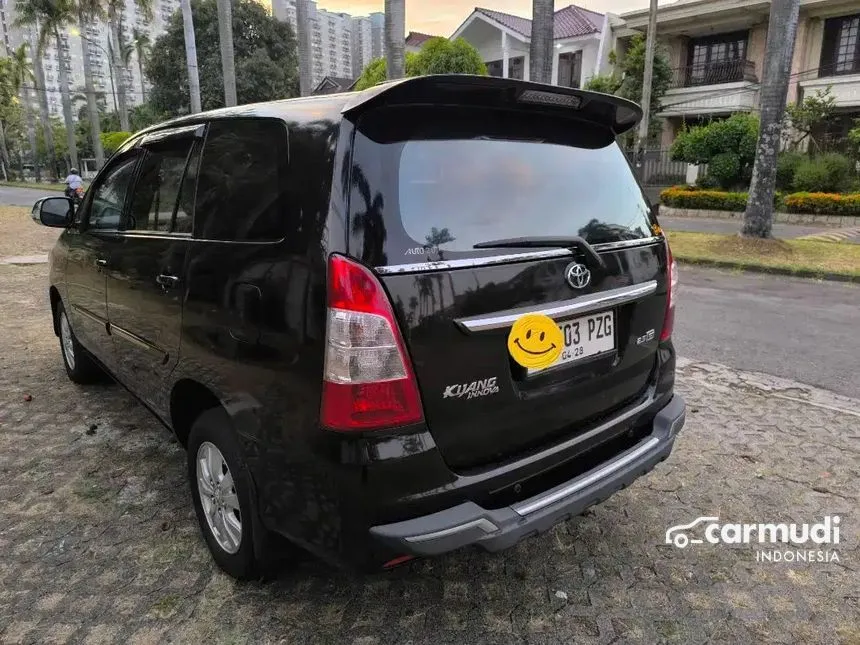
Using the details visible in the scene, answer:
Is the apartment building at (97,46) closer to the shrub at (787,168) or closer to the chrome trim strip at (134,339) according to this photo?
the shrub at (787,168)

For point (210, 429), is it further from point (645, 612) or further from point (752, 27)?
point (752, 27)

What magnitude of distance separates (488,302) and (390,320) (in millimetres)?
344

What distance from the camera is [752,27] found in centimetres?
2533

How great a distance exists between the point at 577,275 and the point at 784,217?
58.0 ft

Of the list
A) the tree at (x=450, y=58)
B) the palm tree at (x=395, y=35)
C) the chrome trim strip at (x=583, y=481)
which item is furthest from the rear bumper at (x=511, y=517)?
the tree at (x=450, y=58)

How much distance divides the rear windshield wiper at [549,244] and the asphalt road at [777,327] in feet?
11.1

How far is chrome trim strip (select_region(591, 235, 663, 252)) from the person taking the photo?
8.00ft

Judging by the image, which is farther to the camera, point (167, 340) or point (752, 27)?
point (752, 27)

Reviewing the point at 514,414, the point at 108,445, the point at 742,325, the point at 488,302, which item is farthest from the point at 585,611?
the point at 742,325

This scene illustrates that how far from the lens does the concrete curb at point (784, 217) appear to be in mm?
16109

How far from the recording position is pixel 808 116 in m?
20.4

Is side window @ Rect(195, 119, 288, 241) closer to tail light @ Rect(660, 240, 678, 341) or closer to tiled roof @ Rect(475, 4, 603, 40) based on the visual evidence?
tail light @ Rect(660, 240, 678, 341)

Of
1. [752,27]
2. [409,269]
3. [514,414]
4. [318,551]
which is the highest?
[752,27]

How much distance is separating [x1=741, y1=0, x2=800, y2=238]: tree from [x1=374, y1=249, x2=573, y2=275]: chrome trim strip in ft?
33.5
